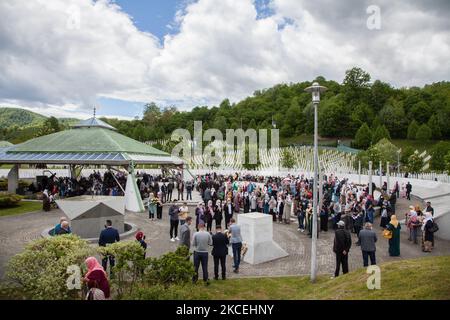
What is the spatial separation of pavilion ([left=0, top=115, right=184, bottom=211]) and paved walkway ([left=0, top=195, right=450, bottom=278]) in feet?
18.5

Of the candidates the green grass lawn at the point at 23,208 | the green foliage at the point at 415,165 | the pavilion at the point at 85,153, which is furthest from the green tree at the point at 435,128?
the green grass lawn at the point at 23,208

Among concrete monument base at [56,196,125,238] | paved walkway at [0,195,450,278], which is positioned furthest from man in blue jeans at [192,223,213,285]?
concrete monument base at [56,196,125,238]

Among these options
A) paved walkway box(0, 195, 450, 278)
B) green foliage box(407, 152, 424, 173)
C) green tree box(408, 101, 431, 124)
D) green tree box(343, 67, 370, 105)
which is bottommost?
paved walkway box(0, 195, 450, 278)

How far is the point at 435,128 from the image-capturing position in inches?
3137

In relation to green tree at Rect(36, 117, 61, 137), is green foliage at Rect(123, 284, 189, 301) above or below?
below

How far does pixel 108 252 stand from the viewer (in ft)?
26.8

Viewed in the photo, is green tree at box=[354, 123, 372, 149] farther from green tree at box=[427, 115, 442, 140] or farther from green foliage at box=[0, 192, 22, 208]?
green foliage at box=[0, 192, 22, 208]

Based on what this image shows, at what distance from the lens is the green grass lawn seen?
21125mm

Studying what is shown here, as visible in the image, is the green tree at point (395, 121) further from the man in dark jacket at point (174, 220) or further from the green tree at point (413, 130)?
the man in dark jacket at point (174, 220)

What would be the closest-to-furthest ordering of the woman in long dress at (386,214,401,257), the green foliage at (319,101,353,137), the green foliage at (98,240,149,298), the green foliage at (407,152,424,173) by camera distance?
the green foliage at (98,240,149,298) → the woman in long dress at (386,214,401,257) → the green foliage at (407,152,424,173) → the green foliage at (319,101,353,137)

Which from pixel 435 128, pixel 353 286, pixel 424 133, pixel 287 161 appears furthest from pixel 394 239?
pixel 435 128

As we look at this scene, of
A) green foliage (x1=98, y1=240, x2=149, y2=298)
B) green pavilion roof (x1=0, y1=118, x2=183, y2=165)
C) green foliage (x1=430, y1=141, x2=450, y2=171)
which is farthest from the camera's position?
green foliage (x1=430, y1=141, x2=450, y2=171)
